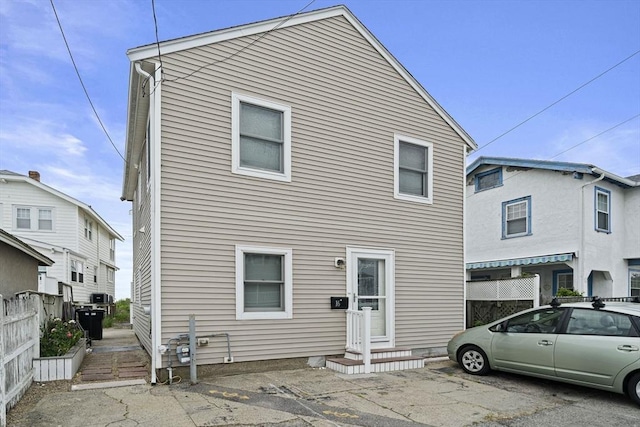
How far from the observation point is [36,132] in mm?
13969

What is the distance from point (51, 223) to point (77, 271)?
98.0 inches

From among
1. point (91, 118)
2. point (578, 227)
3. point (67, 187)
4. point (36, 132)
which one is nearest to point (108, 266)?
point (67, 187)

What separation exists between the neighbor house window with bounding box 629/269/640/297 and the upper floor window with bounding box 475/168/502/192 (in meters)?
5.28

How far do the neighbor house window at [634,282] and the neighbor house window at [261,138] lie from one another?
13.5 metres

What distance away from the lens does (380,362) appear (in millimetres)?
8047

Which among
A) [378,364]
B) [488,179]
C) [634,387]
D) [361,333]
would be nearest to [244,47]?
[361,333]

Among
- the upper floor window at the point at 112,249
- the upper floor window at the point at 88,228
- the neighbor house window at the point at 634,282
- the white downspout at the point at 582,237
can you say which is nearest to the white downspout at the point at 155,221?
the white downspout at the point at 582,237

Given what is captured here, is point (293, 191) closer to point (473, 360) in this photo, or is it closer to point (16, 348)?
point (473, 360)

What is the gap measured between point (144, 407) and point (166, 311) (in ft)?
5.24

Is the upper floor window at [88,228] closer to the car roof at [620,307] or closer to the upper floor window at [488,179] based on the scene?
the upper floor window at [488,179]

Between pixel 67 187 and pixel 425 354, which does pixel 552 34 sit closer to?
pixel 425 354

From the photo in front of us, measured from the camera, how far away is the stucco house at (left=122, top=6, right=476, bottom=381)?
23.2 feet

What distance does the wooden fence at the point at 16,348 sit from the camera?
15.5 ft

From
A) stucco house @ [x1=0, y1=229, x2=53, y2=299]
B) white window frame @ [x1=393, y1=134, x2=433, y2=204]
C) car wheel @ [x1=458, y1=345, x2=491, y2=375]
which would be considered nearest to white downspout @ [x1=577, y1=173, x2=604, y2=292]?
white window frame @ [x1=393, y1=134, x2=433, y2=204]
